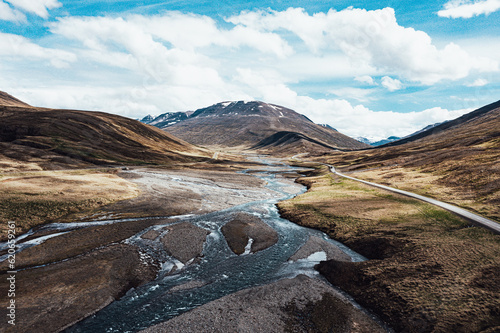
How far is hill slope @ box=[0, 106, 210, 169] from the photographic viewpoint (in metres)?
104

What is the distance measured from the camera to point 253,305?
21781 millimetres

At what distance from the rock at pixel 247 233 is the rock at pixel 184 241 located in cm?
427

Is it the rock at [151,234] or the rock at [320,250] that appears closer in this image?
the rock at [320,250]

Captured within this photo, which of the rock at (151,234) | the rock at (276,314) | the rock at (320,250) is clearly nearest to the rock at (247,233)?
the rock at (320,250)

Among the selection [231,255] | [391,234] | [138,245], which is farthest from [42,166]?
[391,234]

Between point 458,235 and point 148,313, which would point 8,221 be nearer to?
point 148,313

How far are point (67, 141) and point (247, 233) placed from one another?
136440mm

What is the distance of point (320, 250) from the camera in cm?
3378

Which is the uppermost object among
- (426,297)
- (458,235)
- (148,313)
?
(458,235)

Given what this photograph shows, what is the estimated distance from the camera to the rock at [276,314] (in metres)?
19.2

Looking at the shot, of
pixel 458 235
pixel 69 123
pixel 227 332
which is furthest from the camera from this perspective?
pixel 69 123

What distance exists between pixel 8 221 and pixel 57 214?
6.82 metres

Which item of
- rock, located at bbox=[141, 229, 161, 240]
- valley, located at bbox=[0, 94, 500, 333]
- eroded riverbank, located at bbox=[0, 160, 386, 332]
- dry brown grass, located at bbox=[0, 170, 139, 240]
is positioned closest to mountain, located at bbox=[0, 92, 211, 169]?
dry brown grass, located at bbox=[0, 170, 139, 240]

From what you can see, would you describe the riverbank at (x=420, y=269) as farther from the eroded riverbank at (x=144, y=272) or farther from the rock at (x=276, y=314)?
the eroded riverbank at (x=144, y=272)
